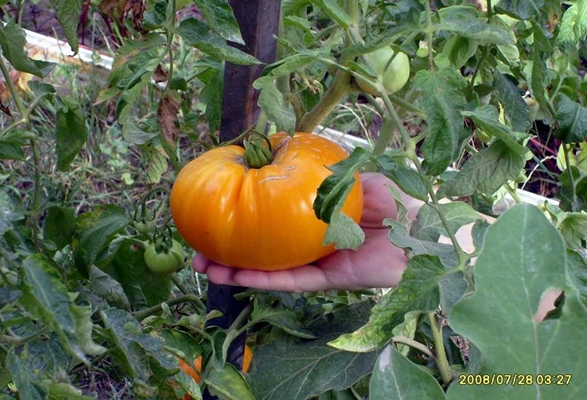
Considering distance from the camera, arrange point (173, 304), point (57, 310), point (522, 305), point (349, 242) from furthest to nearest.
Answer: point (173, 304)
point (349, 242)
point (57, 310)
point (522, 305)

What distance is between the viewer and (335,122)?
7.87 ft

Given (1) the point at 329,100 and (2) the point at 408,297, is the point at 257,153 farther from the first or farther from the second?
(2) the point at 408,297

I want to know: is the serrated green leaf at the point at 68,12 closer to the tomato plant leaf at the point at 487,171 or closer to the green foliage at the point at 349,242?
the green foliage at the point at 349,242

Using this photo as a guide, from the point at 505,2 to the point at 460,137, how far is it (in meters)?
0.23

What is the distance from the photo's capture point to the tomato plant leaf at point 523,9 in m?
0.82

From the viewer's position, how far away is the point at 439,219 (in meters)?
0.83

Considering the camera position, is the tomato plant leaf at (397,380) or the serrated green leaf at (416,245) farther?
the serrated green leaf at (416,245)

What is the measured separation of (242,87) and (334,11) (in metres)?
0.19

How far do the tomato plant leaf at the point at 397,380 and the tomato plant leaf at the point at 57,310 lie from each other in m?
0.21

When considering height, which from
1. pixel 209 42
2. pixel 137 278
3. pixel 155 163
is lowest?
pixel 137 278

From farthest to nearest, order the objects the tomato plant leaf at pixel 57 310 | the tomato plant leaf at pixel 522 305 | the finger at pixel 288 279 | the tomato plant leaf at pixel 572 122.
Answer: the tomato plant leaf at pixel 572 122
the finger at pixel 288 279
the tomato plant leaf at pixel 57 310
the tomato plant leaf at pixel 522 305

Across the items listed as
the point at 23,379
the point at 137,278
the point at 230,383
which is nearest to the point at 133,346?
the point at 23,379

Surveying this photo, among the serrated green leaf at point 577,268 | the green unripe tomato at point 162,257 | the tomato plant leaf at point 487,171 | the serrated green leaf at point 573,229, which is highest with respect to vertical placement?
the tomato plant leaf at point 487,171

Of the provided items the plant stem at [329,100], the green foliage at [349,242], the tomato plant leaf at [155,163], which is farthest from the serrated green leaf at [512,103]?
the tomato plant leaf at [155,163]
